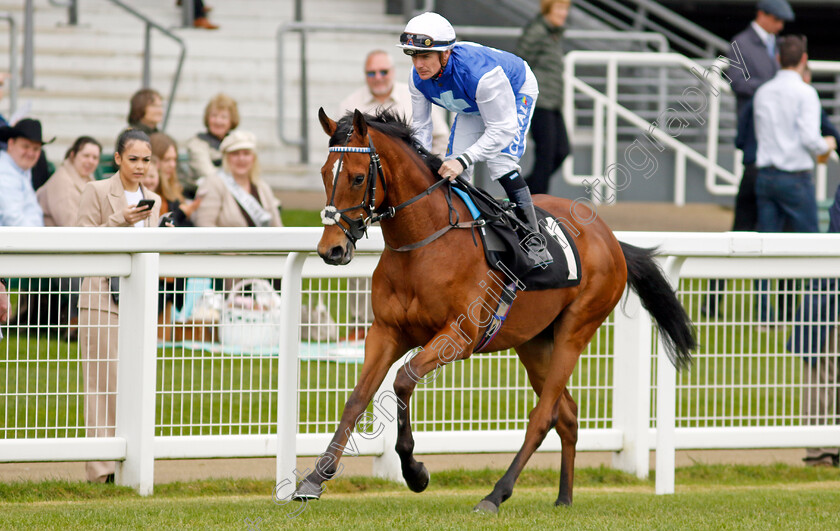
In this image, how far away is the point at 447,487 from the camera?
20.3ft

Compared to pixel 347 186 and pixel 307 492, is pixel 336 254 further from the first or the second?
pixel 307 492

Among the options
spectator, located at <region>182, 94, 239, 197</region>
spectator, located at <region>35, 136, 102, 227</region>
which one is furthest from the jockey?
spectator, located at <region>182, 94, 239, 197</region>

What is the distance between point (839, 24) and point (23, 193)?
45.2 feet

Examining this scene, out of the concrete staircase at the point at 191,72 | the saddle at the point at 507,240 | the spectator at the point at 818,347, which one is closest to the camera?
the saddle at the point at 507,240

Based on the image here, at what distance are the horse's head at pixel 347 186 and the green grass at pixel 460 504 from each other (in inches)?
40.6

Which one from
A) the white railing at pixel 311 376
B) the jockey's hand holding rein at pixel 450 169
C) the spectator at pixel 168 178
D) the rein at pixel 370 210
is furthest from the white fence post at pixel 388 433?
the spectator at pixel 168 178

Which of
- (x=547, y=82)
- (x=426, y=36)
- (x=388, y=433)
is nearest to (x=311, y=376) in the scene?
(x=388, y=433)

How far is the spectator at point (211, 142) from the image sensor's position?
9.16 m

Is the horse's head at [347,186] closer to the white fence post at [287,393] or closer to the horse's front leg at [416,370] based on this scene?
the horse's front leg at [416,370]

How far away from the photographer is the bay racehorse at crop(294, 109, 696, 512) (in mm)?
4719

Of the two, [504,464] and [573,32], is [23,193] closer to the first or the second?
[504,464]

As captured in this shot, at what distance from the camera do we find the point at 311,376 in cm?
584

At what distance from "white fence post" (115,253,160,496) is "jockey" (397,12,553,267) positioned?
134cm

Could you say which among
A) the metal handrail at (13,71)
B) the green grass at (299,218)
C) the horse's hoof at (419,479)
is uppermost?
the metal handrail at (13,71)
